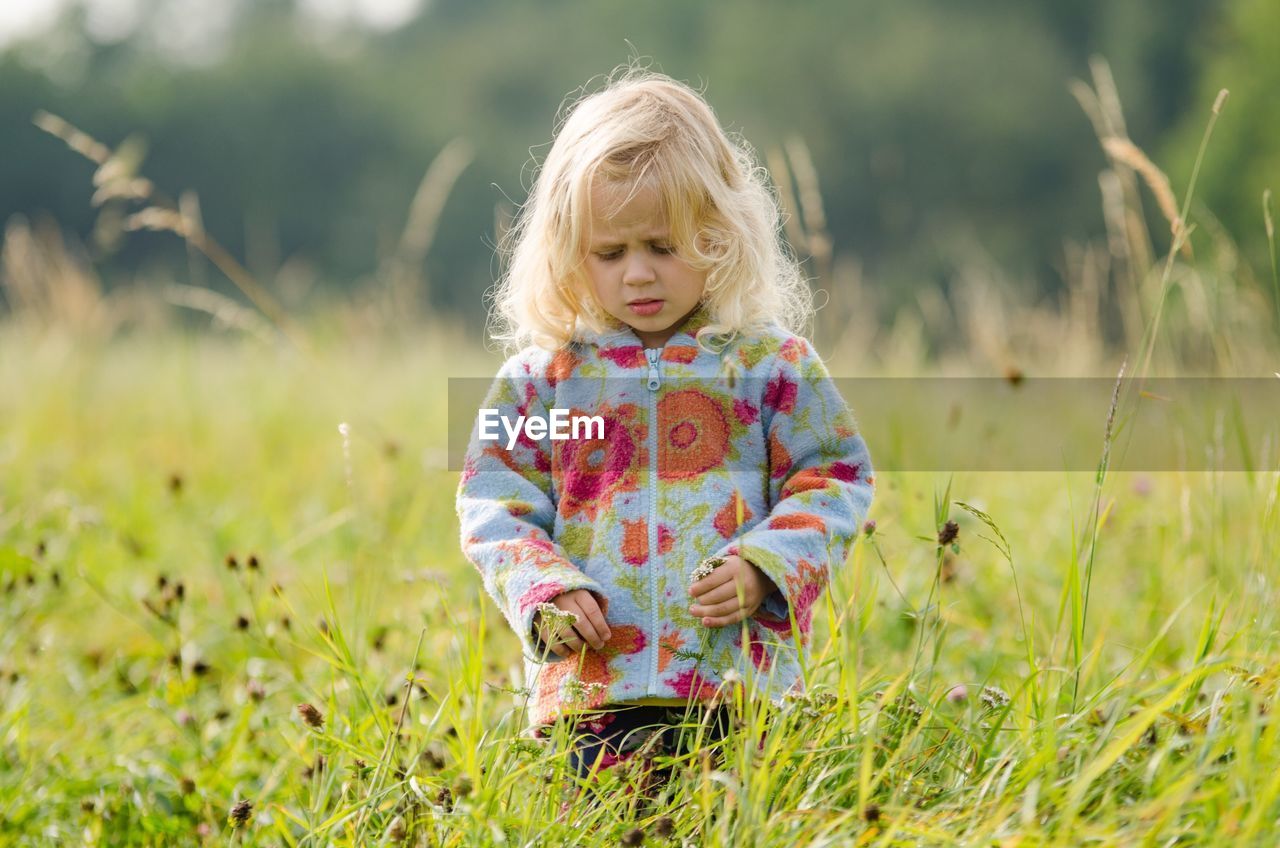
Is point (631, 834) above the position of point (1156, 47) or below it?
below

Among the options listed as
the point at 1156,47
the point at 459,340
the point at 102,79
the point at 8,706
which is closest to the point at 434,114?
the point at 102,79

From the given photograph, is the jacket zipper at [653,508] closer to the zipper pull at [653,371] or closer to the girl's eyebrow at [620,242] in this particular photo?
the zipper pull at [653,371]

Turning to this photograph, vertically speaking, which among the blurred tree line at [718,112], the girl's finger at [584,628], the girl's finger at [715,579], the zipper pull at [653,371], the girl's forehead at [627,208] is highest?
the blurred tree line at [718,112]

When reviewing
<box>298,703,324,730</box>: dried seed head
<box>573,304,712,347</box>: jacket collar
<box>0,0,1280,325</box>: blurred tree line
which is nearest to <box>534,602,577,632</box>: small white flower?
<box>298,703,324,730</box>: dried seed head

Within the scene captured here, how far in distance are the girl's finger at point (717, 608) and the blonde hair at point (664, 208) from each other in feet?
1.37

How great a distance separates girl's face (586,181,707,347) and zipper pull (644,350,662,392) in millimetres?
38

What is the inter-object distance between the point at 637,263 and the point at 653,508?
1.13 ft

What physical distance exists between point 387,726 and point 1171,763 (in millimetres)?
1014

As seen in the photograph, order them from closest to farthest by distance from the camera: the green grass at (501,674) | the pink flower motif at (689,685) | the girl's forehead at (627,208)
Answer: the green grass at (501,674)
the pink flower motif at (689,685)
the girl's forehead at (627,208)

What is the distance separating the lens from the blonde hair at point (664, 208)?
1.75m

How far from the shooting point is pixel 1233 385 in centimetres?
224

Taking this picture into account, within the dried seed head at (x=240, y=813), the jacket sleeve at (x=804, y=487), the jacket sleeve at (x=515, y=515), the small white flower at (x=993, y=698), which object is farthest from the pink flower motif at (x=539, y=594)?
the small white flower at (x=993, y=698)

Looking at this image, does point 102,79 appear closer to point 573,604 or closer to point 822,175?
point 822,175

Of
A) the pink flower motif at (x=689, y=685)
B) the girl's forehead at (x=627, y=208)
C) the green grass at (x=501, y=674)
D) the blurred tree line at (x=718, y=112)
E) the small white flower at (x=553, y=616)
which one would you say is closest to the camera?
the green grass at (x=501, y=674)
